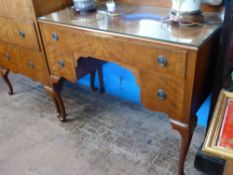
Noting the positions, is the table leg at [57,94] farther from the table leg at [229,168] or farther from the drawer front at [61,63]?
the table leg at [229,168]

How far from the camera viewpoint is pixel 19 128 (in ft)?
6.19

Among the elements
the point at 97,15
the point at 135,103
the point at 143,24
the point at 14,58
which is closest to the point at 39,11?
the point at 97,15

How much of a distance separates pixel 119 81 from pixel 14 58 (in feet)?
2.71

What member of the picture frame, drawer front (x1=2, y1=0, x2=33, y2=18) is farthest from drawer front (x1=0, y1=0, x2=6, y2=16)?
the picture frame

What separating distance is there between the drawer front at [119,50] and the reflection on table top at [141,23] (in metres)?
0.04

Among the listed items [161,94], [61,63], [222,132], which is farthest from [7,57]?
[222,132]

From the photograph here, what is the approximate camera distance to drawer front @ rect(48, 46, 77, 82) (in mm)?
1485

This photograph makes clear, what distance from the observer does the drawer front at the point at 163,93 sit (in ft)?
3.70

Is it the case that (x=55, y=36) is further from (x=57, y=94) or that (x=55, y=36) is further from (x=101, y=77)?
(x=101, y=77)

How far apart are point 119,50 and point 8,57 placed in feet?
3.56

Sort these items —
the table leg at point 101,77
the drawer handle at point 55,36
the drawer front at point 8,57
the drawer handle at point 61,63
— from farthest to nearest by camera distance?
1. the table leg at point 101,77
2. the drawer front at point 8,57
3. the drawer handle at point 61,63
4. the drawer handle at point 55,36

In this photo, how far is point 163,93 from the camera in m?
1.18

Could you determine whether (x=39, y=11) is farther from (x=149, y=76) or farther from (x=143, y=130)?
(x=143, y=130)

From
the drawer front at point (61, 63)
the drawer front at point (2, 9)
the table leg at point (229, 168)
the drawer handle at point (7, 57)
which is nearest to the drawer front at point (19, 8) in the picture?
the drawer front at point (2, 9)
